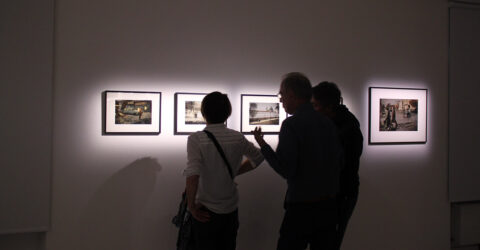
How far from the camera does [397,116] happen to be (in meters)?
5.15

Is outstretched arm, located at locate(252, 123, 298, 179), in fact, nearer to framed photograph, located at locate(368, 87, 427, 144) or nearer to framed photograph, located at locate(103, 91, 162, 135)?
framed photograph, located at locate(103, 91, 162, 135)

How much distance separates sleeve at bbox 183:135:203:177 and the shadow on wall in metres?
1.24

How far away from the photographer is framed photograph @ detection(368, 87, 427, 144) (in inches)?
198

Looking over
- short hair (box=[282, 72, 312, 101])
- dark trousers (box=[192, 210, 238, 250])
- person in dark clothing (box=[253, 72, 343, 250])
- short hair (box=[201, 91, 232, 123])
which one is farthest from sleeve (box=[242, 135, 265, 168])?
short hair (box=[282, 72, 312, 101])

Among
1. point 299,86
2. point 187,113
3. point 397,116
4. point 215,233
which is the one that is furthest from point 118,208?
point 397,116

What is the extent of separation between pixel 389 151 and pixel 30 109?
4.69 meters

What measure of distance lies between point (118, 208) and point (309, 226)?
7.54 feet

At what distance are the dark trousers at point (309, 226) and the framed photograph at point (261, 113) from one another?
165cm

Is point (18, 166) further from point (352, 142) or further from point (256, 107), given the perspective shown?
point (352, 142)

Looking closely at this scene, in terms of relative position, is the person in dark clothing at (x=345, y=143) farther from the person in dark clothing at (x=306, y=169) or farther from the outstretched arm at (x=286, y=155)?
the outstretched arm at (x=286, y=155)

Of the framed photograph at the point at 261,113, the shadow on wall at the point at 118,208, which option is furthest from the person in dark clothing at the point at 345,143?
the shadow on wall at the point at 118,208

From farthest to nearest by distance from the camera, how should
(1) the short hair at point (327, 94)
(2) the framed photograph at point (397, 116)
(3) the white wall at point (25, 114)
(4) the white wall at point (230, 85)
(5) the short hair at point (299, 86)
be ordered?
(2) the framed photograph at point (397, 116) < (4) the white wall at point (230, 85) < (3) the white wall at point (25, 114) < (1) the short hair at point (327, 94) < (5) the short hair at point (299, 86)

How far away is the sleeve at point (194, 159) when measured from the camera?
3.00 meters

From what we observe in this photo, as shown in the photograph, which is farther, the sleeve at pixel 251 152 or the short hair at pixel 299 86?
the sleeve at pixel 251 152
